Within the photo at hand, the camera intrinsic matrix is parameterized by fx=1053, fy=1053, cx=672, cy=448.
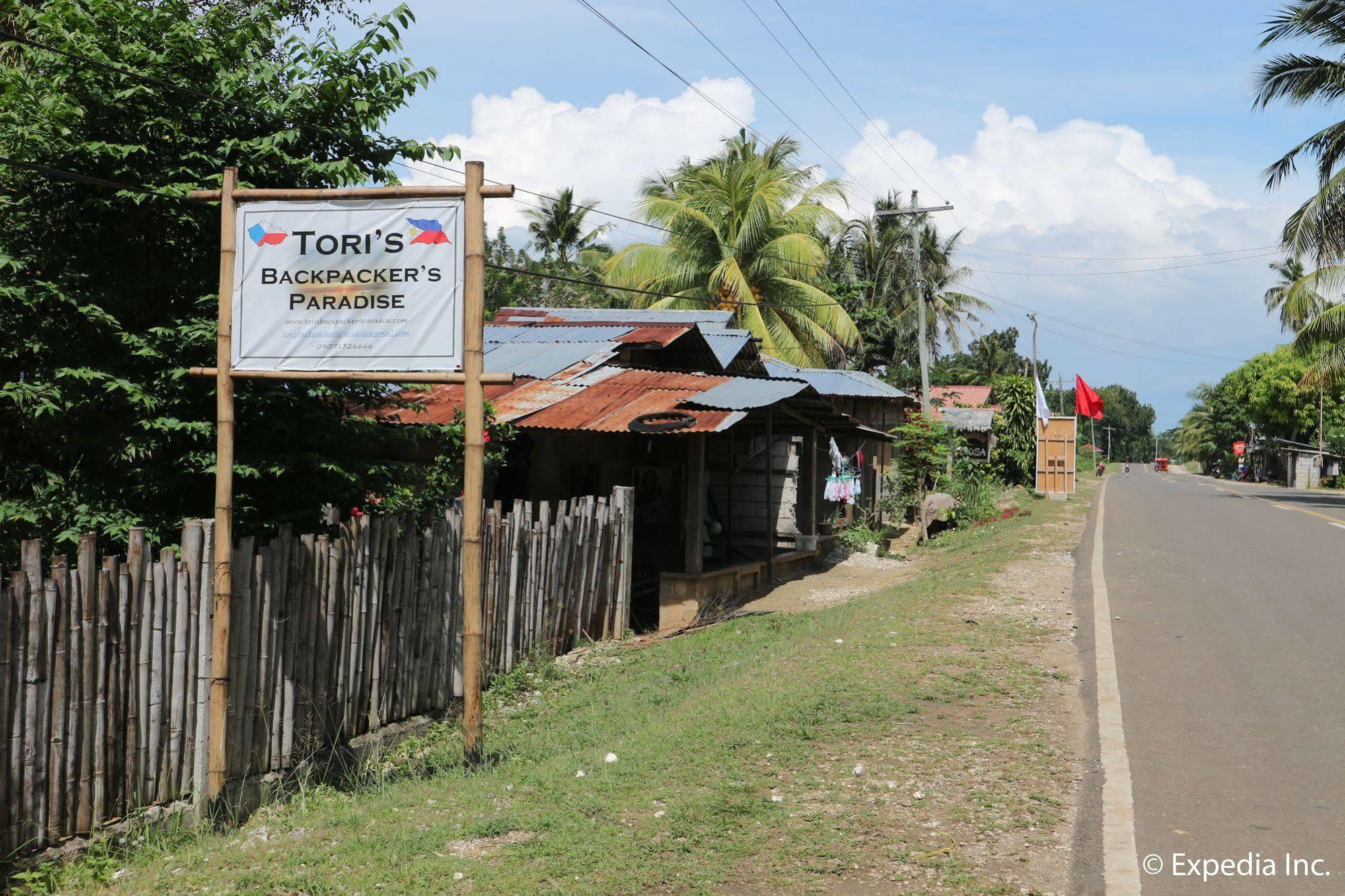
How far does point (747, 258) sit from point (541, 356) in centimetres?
1565

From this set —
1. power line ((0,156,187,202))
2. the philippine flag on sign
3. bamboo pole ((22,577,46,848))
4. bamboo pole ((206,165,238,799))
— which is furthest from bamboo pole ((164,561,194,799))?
power line ((0,156,187,202))

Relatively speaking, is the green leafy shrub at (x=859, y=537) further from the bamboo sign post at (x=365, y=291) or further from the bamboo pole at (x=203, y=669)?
the bamboo pole at (x=203, y=669)

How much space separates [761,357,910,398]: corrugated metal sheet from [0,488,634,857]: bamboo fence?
55.2 ft

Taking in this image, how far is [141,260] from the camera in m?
7.11

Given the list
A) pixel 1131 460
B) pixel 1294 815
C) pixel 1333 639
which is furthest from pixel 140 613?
pixel 1131 460

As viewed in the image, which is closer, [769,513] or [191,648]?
[191,648]

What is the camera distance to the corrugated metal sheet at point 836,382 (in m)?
25.1

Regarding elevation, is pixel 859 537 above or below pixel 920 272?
below

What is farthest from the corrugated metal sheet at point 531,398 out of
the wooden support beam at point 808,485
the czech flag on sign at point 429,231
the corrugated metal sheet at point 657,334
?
the czech flag on sign at point 429,231

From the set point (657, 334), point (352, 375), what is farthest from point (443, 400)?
point (352, 375)

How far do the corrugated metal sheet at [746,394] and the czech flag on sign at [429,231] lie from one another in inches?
289

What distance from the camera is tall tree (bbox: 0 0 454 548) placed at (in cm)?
676

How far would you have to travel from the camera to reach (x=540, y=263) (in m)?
45.2

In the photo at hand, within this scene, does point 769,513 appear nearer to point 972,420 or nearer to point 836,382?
point 836,382
